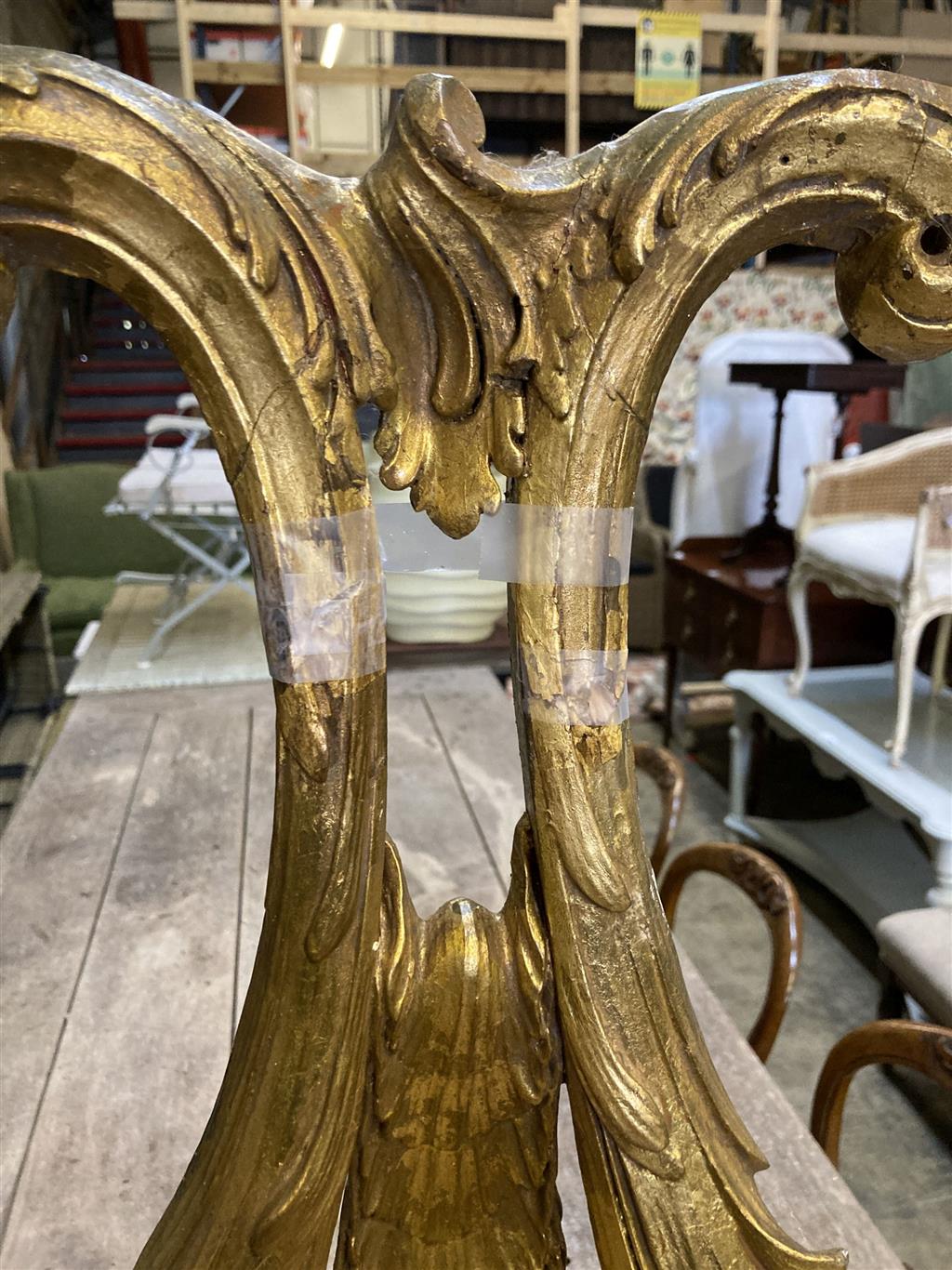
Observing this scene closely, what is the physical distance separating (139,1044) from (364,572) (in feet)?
2.22

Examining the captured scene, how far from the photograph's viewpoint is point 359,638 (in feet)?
1.16

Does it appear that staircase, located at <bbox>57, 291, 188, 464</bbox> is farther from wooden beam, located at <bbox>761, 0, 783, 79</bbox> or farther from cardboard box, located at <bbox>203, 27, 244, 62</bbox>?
wooden beam, located at <bbox>761, 0, 783, 79</bbox>

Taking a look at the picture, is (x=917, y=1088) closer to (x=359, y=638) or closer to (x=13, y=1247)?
(x=13, y=1247)

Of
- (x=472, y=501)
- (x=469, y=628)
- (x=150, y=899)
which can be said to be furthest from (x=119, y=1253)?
(x=469, y=628)

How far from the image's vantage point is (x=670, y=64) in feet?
4.44

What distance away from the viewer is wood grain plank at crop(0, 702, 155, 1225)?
2.64ft

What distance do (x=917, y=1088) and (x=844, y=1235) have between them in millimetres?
1023

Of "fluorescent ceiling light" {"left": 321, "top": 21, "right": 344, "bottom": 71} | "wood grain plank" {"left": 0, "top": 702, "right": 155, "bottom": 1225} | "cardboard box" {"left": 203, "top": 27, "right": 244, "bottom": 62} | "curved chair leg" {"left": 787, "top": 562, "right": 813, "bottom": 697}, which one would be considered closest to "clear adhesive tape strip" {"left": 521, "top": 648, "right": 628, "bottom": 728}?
"wood grain plank" {"left": 0, "top": 702, "right": 155, "bottom": 1225}

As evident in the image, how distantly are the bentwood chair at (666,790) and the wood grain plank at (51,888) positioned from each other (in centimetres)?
68

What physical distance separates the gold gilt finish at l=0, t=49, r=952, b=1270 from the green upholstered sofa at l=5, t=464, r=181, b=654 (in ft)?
9.53

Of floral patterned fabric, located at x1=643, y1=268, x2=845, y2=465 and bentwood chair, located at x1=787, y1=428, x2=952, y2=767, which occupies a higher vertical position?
floral patterned fabric, located at x1=643, y1=268, x2=845, y2=465

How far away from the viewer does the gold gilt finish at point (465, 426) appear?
0.32 m

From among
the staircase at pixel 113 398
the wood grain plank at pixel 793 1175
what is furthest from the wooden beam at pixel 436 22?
the wood grain plank at pixel 793 1175

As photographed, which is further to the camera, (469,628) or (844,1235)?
(469,628)
